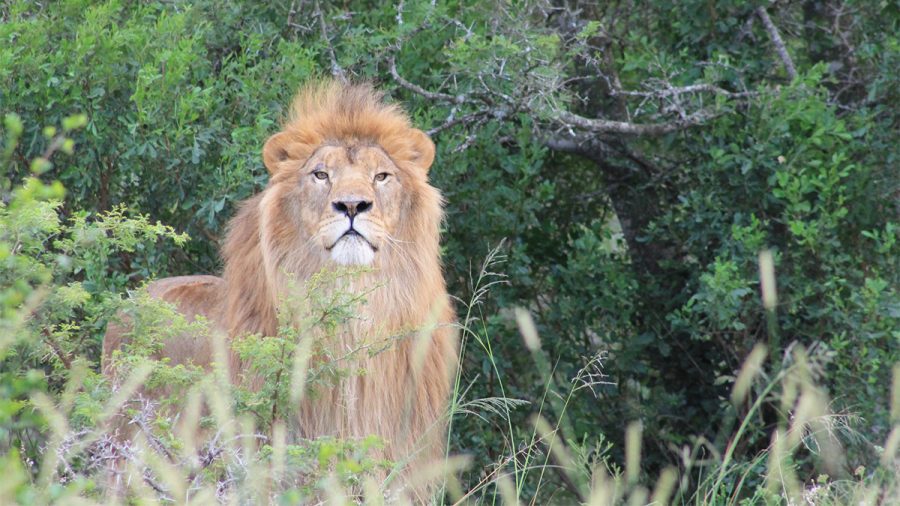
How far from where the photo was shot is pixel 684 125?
6969mm

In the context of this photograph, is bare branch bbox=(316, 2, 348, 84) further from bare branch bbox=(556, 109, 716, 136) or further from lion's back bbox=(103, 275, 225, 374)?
lion's back bbox=(103, 275, 225, 374)

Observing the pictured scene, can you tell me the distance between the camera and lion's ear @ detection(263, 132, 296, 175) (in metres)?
5.64

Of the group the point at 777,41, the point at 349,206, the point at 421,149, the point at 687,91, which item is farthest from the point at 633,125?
the point at 349,206

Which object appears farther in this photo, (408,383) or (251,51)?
(251,51)

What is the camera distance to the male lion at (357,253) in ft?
17.0

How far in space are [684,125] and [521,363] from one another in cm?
175

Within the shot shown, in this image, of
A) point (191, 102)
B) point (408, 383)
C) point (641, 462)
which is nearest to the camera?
point (408, 383)

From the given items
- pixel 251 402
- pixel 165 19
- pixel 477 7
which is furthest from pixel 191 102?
pixel 251 402

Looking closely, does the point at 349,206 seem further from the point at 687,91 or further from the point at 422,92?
the point at 687,91

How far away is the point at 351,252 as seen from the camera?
16.7 feet

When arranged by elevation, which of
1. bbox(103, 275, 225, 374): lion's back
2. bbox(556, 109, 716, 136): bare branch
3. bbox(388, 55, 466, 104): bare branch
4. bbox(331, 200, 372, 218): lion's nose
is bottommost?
bbox(103, 275, 225, 374): lion's back

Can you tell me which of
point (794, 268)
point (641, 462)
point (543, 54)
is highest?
point (543, 54)

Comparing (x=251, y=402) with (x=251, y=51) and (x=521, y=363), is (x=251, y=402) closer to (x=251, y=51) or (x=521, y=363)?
(x=251, y=51)

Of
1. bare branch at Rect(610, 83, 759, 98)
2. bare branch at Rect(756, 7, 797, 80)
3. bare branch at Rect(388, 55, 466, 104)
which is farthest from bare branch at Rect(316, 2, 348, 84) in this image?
bare branch at Rect(756, 7, 797, 80)
